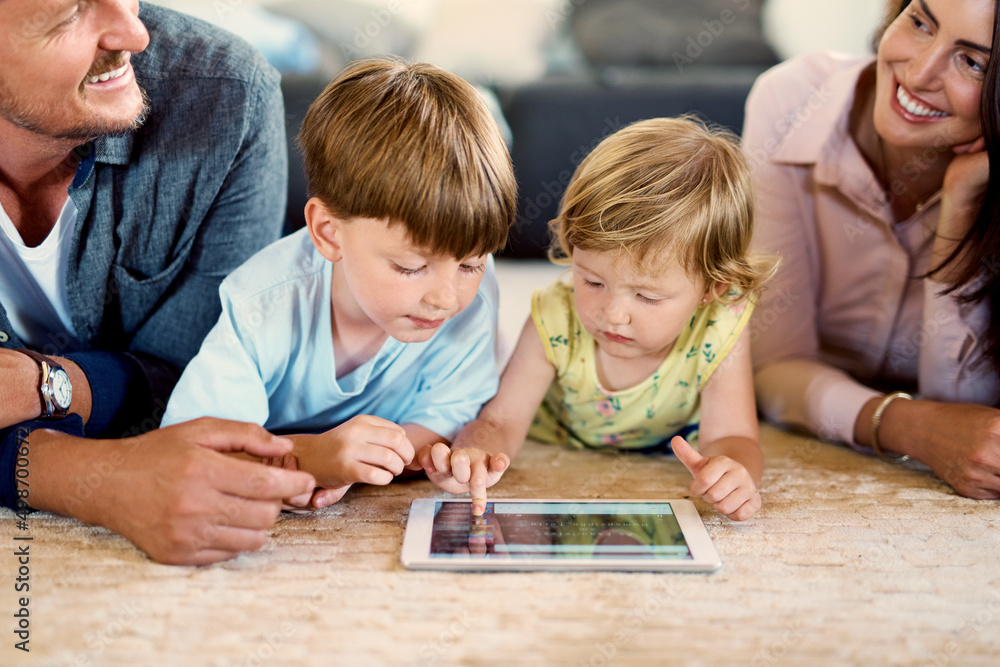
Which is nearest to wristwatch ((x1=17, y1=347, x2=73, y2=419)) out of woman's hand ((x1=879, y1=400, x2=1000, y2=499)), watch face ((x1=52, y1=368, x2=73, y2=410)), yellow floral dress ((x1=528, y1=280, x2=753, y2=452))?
watch face ((x1=52, y1=368, x2=73, y2=410))

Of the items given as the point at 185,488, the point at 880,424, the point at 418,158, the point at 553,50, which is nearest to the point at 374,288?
the point at 418,158

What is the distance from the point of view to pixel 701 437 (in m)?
1.14

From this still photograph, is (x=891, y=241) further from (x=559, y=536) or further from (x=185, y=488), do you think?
(x=185, y=488)

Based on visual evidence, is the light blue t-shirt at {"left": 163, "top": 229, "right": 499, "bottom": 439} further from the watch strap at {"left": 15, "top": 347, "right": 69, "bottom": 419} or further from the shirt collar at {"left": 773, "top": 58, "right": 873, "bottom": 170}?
the shirt collar at {"left": 773, "top": 58, "right": 873, "bottom": 170}

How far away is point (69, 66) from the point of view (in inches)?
37.8

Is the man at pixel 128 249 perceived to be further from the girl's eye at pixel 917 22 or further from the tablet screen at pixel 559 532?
the girl's eye at pixel 917 22

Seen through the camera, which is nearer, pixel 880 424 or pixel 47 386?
pixel 47 386

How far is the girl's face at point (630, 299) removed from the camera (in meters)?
1.01

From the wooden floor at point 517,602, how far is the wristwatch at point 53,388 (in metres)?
0.13

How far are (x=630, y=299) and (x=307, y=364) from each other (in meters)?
0.43

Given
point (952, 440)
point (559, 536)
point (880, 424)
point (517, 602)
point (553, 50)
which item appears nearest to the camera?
point (517, 602)

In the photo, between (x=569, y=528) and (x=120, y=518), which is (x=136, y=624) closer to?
(x=120, y=518)

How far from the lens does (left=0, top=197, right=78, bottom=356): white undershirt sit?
1073 mm

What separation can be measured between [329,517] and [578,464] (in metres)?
0.38
